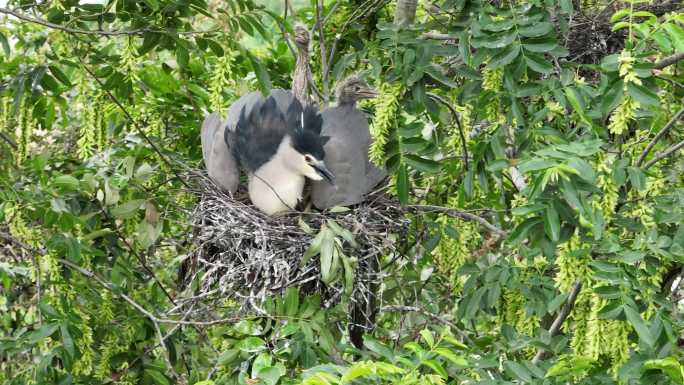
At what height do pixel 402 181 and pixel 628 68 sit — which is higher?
pixel 628 68

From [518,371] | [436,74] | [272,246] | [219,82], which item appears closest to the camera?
[518,371]

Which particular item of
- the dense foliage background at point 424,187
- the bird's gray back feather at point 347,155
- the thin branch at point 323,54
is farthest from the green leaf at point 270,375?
the thin branch at point 323,54

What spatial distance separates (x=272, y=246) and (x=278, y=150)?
0.44 m

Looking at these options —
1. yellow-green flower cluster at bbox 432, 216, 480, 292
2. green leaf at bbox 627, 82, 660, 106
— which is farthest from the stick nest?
green leaf at bbox 627, 82, 660, 106

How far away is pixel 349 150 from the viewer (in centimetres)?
335

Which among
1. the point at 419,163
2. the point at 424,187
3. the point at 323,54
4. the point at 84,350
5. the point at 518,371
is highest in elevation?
the point at 323,54

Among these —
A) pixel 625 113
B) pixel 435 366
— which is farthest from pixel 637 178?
pixel 435 366

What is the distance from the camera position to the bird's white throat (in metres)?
3.35

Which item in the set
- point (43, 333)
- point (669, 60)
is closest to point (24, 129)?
point (43, 333)

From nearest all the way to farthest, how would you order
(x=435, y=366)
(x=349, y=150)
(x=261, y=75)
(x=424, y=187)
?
(x=435, y=366), (x=261, y=75), (x=349, y=150), (x=424, y=187)

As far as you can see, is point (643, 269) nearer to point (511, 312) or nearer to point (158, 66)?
point (511, 312)

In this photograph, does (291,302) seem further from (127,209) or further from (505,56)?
(505,56)

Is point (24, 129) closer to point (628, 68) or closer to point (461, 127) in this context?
point (461, 127)

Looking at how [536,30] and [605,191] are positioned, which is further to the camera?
[536,30]
